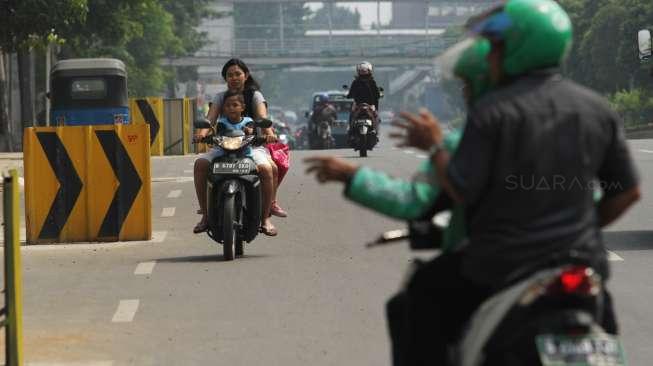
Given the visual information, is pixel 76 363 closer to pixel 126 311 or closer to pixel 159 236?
pixel 126 311

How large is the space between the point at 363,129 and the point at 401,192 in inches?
1106

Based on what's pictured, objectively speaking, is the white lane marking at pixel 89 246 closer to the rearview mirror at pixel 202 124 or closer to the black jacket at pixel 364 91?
the rearview mirror at pixel 202 124

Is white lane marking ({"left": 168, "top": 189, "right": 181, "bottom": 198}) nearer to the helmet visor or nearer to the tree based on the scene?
the tree

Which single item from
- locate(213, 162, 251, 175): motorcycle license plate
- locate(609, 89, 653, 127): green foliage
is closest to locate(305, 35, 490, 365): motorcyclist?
locate(213, 162, 251, 175): motorcycle license plate

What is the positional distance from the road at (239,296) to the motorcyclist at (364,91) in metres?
13.7

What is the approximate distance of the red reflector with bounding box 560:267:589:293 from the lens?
507cm

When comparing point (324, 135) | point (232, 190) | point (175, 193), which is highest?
point (232, 190)

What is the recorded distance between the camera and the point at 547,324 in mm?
5078

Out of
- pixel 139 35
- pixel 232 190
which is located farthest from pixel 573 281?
pixel 139 35

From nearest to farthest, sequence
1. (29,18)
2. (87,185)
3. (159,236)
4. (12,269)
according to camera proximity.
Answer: (12,269), (87,185), (159,236), (29,18)

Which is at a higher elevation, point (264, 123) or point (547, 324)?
point (547, 324)

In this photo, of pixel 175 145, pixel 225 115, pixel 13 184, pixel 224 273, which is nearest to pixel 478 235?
pixel 13 184

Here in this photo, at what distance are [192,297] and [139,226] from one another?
14.2ft

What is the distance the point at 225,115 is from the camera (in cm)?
1480
